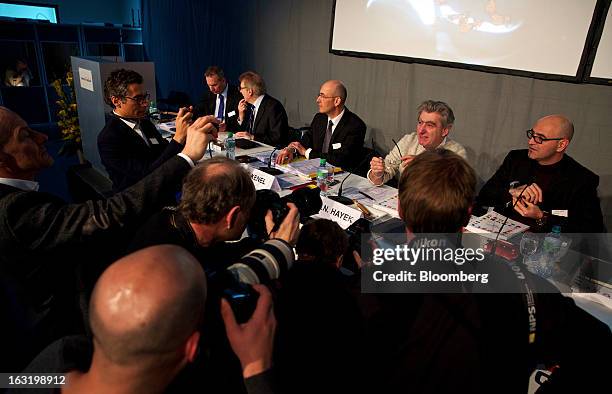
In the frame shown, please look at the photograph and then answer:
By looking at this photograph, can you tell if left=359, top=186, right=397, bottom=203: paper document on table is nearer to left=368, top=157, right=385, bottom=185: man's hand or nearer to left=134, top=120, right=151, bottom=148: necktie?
left=368, top=157, right=385, bottom=185: man's hand

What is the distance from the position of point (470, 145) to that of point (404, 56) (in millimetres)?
1202

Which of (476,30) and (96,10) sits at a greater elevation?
(96,10)

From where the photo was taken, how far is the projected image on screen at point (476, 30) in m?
3.12

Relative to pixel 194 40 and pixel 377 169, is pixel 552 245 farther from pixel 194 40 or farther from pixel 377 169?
pixel 194 40

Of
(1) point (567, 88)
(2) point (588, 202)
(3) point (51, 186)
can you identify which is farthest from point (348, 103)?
(3) point (51, 186)

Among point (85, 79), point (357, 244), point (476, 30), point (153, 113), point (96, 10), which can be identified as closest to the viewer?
point (357, 244)

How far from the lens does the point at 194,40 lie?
698 centimetres

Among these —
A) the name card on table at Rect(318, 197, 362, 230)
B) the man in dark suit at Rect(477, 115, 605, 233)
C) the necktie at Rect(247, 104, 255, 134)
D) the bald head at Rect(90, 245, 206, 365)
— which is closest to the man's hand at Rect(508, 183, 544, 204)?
the man in dark suit at Rect(477, 115, 605, 233)

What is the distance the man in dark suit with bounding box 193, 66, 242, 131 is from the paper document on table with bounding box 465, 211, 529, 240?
2909mm

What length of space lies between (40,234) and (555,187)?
2704 millimetres

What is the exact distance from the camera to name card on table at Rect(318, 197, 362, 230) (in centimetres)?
198

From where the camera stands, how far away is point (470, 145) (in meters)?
3.87

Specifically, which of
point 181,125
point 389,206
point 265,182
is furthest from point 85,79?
point 389,206

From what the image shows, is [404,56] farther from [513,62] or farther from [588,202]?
[588,202]
